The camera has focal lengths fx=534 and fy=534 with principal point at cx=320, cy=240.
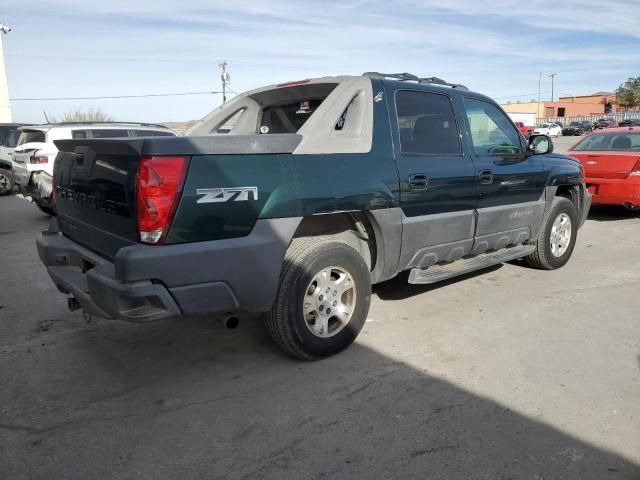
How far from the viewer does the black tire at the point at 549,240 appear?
5.72 meters

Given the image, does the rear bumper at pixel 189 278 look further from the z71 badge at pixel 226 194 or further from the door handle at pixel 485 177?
the door handle at pixel 485 177

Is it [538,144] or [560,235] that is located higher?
[538,144]

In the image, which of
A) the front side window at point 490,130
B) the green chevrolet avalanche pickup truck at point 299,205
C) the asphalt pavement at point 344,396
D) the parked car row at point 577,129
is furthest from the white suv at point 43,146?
the parked car row at point 577,129

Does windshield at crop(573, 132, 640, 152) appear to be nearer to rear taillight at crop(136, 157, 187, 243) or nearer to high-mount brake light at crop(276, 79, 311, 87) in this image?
high-mount brake light at crop(276, 79, 311, 87)

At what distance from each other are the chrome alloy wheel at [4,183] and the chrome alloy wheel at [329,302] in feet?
42.5

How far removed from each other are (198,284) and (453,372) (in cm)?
176

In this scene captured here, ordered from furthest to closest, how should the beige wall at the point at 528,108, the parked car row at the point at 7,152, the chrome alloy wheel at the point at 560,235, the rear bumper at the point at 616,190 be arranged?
the beige wall at the point at 528,108, the parked car row at the point at 7,152, the rear bumper at the point at 616,190, the chrome alloy wheel at the point at 560,235

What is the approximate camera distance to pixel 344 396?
3221 millimetres

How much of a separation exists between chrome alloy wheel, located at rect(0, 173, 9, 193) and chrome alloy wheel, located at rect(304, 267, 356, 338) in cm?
1294

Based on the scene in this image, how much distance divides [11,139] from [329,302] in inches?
490

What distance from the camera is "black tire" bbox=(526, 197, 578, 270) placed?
18.8ft

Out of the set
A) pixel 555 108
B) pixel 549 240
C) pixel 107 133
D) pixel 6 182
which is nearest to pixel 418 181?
pixel 549 240

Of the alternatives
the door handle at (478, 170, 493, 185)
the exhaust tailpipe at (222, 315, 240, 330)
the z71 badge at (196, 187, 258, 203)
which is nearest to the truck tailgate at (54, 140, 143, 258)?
the z71 badge at (196, 187, 258, 203)

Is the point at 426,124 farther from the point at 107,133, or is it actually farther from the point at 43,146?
the point at 43,146
